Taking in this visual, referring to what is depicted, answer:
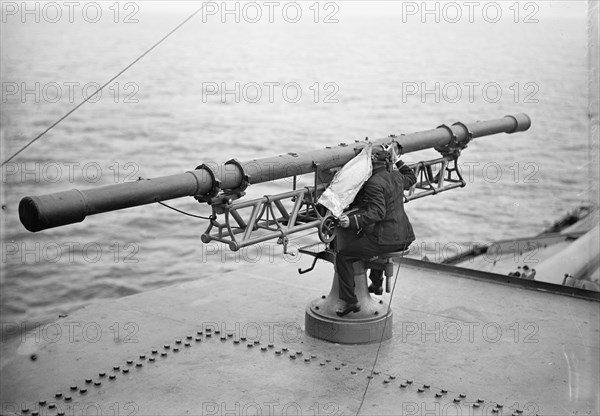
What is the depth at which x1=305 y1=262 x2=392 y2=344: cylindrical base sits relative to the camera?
970cm

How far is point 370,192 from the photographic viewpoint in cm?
927

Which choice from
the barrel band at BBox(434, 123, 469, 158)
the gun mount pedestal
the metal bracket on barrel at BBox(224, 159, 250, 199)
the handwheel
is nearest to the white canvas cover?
the handwheel

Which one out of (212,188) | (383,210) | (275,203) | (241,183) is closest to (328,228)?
(383,210)

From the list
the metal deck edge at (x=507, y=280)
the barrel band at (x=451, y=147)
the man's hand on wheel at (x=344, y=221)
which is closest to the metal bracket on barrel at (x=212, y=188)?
the man's hand on wheel at (x=344, y=221)

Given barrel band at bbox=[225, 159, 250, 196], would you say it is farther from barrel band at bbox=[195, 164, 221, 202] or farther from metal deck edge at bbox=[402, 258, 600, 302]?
metal deck edge at bbox=[402, 258, 600, 302]

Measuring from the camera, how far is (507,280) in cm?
1209

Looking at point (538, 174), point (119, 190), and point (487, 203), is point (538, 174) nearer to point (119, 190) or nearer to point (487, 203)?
point (487, 203)

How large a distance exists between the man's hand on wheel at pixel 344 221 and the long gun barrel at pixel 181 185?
0.60m

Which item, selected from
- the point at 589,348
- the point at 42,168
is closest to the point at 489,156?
the point at 42,168

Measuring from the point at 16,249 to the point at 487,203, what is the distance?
18.7m

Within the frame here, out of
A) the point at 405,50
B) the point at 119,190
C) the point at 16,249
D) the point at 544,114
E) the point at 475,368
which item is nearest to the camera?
the point at 119,190

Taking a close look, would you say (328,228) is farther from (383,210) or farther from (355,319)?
(355,319)

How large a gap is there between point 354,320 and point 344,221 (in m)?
1.25

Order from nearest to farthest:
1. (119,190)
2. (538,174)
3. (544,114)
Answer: (119,190) → (538,174) → (544,114)
